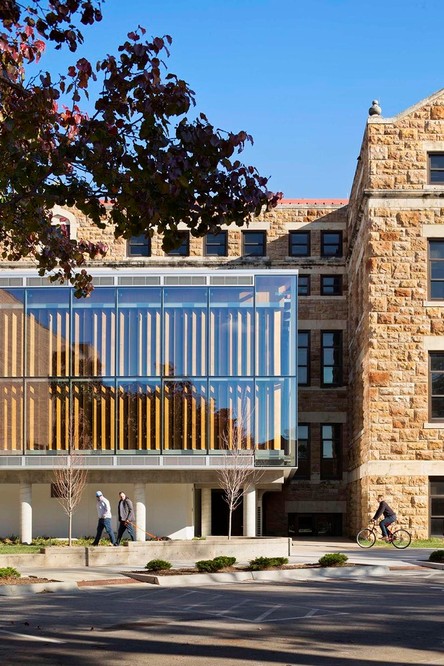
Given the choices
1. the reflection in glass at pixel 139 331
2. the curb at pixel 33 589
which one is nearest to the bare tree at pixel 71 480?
the reflection in glass at pixel 139 331

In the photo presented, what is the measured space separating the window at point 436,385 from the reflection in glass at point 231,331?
230 inches

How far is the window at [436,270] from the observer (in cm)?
3847

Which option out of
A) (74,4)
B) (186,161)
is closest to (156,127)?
(186,161)

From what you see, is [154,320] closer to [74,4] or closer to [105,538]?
[105,538]

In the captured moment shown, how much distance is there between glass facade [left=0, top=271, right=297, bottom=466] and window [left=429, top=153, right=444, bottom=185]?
5707 mm

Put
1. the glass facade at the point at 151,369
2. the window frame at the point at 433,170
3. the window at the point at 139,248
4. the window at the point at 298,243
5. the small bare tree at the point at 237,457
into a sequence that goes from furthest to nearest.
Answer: the window at the point at 139,248 < the window at the point at 298,243 < the window frame at the point at 433,170 < the glass facade at the point at 151,369 < the small bare tree at the point at 237,457

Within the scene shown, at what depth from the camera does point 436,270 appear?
1519 inches

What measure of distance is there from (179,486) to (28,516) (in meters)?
5.11

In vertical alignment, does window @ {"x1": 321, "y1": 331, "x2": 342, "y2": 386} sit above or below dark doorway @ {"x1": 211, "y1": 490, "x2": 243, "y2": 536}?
above

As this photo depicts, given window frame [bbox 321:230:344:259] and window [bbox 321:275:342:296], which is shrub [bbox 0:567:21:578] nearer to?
window [bbox 321:275:342:296]

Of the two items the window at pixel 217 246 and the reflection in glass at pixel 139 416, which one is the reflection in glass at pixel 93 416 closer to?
the reflection in glass at pixel 139 416

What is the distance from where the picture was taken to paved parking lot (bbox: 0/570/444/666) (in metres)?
11.9

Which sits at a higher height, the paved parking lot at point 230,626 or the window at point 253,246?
the window at point 253,246

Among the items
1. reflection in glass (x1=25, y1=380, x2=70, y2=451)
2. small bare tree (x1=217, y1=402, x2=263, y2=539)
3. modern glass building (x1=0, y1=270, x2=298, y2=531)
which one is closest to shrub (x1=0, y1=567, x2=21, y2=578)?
small bare tree (x1=217, y1=402, x2=263, y2=539)
